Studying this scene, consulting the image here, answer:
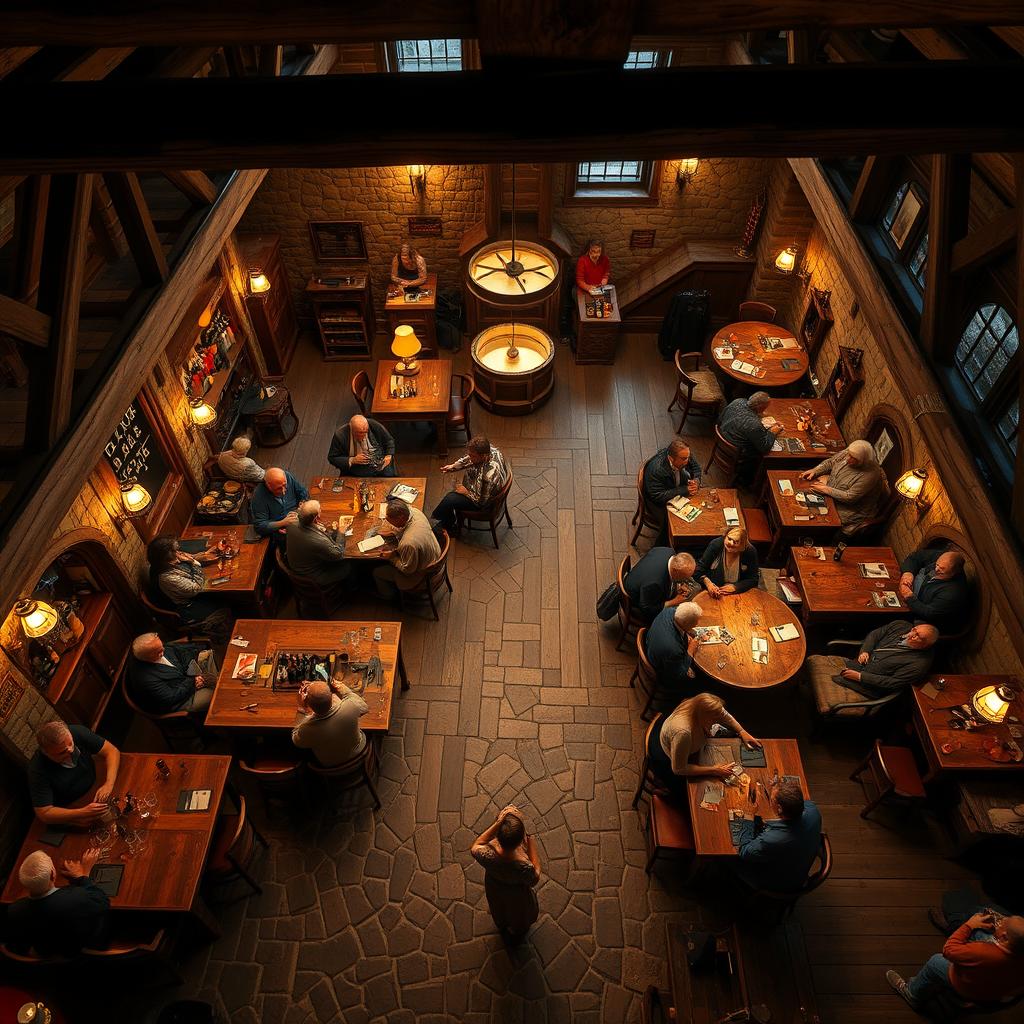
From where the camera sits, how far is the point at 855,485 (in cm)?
771

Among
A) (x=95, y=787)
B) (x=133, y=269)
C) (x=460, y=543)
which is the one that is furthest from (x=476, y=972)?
(x=133, y=269)

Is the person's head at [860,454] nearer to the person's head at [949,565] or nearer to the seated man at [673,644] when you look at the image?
the person's head at [949,565]

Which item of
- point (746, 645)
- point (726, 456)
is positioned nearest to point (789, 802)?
point (746, 645)

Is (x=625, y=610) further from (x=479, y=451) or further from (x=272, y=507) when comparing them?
(x=272, y=507)

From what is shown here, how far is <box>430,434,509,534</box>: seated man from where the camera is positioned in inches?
307

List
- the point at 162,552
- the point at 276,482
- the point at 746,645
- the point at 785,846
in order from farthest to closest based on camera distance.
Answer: the point at 276,482
the point at 162,552
the point at 746,645
the point at 785,846

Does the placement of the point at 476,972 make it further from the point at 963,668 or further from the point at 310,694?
the point at 963,668

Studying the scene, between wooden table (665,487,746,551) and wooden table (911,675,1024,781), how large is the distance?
233cm

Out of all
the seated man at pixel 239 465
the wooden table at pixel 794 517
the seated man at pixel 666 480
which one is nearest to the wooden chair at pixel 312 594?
the seated man at pixel 239 465

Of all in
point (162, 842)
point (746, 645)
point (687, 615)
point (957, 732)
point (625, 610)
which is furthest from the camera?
point (625, 610)

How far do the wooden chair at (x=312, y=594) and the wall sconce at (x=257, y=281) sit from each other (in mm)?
4067

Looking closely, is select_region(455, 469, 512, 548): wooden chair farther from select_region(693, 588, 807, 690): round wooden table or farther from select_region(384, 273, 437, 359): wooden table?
select_region(384, 273, 437, 359): wooden table

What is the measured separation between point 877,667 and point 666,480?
9.11 feet

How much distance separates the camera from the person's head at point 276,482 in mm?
7633
